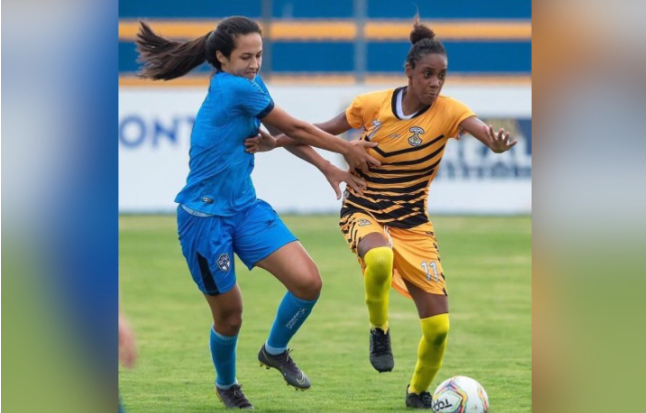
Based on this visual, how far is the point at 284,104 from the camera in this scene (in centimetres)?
1598

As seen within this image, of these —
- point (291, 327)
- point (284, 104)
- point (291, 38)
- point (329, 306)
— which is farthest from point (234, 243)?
point (291, 38)

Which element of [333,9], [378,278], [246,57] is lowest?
[378,278]

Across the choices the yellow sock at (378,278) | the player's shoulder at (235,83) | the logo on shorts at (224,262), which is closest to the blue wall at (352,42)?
the yellow sock at (378,278)

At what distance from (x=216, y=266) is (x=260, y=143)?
27.6 inches

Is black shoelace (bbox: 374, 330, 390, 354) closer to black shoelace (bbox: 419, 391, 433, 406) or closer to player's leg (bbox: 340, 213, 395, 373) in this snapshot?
player's leg (bbox: 340, 213, 395, 373)

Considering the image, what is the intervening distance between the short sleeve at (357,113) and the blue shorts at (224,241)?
2.77ft

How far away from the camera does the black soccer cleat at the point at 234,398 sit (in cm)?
584

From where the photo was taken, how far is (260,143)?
5.66m

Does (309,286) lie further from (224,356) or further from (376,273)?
(224,356)

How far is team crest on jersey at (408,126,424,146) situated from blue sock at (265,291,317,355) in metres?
1.04

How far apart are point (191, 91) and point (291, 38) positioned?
8.90ft

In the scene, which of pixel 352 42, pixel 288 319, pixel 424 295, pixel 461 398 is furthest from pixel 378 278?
pixel 352 42

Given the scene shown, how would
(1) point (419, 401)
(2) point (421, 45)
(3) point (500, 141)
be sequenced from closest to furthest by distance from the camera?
(3) point (500, 141), (2) point (421, 45), (1) point (419, 401)

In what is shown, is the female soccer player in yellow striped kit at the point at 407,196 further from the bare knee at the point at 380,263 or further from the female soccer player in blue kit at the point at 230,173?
the female soccer player in blue kit at the point at 230,173
